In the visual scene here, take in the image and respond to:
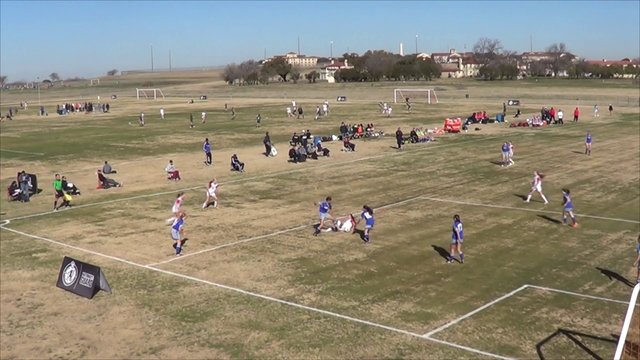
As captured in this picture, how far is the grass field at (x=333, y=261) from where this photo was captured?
14.7 m

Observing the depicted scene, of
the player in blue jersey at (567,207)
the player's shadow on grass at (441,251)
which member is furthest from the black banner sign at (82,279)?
the player in blue jersey at (567,207)

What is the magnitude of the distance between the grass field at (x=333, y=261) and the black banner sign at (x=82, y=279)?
0.29 m

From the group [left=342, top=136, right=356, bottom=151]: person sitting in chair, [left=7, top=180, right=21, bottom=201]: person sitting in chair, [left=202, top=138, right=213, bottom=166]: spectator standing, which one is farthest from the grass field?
[left=342, top=136, right=356, bottom=151]: person sitting in chair

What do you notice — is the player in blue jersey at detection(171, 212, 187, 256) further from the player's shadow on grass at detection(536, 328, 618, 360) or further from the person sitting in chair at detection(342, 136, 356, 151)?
the person sitting in chair at detection(342, 136, 356, 151)

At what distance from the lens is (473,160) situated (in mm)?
40875

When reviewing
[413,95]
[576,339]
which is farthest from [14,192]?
[413,95]

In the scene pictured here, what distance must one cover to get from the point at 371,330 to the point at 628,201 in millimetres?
18204

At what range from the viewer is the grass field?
579 inches

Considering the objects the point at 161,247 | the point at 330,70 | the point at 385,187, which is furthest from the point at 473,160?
the point at 330,70

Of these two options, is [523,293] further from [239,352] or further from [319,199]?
[319,199]

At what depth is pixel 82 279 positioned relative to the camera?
18203mm

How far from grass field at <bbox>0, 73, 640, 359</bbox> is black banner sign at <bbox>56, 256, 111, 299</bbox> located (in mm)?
286

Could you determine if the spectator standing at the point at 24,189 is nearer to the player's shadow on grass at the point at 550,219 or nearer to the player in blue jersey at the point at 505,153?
the player's shadow on grass at the point at 550,219

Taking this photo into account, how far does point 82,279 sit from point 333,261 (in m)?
7.56
